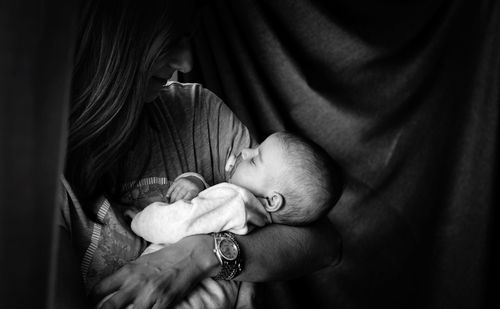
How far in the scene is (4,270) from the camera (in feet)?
0.92

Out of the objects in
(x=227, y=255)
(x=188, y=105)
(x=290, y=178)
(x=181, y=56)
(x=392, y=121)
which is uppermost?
(x=181, y=56)

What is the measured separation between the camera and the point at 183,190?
1.22 m

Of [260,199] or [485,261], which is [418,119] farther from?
[260,199]

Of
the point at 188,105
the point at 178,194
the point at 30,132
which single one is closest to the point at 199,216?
the point at 178,194

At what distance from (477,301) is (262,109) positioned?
4.41 ft

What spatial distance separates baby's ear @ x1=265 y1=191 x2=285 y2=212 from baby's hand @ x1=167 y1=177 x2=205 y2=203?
0.17 metres

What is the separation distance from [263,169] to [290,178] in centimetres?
7

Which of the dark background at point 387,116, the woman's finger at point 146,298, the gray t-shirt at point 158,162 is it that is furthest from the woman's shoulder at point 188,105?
the dark background at point 387,116

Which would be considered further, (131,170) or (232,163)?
(232,163)

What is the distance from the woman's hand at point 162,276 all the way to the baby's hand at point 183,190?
0.10 m

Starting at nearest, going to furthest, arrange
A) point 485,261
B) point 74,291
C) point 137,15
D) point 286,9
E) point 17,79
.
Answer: point 17,79 → point 74,291 → point 137,15 → point 286,9 → point 485,261

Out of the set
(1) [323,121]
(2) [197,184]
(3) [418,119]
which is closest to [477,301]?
(3) [418,119]

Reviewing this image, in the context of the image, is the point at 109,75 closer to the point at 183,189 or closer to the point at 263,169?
the point at 183,189

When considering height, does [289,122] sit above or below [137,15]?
below
